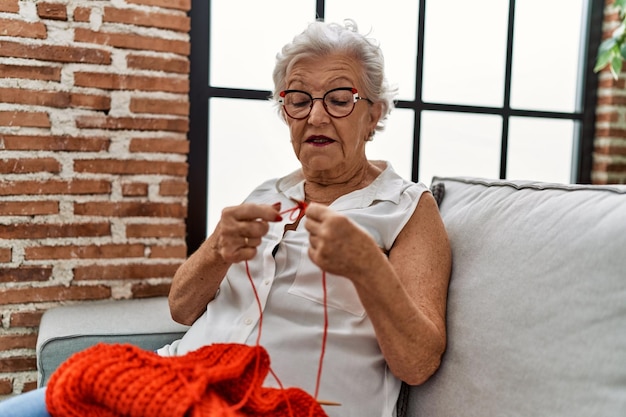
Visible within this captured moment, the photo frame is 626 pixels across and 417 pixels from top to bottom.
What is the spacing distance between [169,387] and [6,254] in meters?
1.20

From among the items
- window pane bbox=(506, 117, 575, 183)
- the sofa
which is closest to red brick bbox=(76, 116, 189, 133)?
the sofa

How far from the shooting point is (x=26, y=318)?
1.82 m

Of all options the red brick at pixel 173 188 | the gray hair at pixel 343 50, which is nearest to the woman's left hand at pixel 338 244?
the gray hair at pixel 343 50

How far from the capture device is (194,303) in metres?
1.41

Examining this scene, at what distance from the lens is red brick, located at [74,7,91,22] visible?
179 cm

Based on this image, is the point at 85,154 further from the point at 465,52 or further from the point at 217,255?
the point at 465,52

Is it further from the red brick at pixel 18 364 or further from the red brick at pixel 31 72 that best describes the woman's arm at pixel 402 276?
the red brick at pixel 18 364

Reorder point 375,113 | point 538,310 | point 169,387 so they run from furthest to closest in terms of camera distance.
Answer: point 375,113, point 538,310, point 169,387

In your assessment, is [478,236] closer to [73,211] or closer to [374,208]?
[374,208]

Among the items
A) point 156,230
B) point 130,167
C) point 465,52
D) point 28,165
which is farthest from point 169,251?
point 465,52

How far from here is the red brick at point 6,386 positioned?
5.96ft

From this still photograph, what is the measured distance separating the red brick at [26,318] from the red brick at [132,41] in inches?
36.7

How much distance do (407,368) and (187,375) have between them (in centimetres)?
46

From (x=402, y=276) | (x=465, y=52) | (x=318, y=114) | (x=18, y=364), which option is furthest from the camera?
(x=465, y=52)
